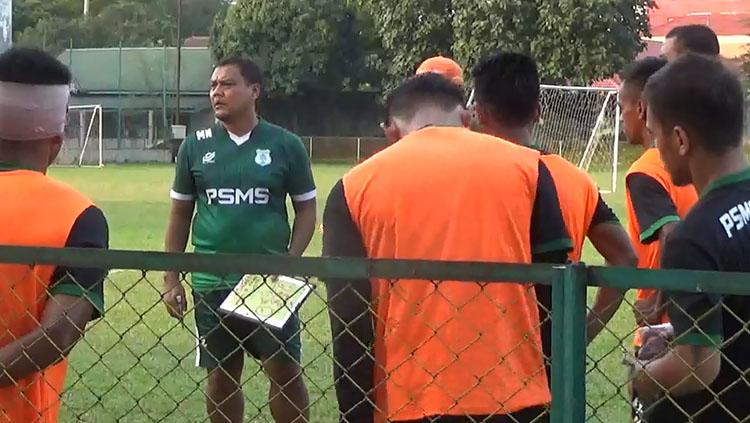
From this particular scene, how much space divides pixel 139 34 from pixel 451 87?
70.3 meters

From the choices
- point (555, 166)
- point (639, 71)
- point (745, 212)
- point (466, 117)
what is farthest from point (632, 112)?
point (745, 212)

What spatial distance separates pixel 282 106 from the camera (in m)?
51.1

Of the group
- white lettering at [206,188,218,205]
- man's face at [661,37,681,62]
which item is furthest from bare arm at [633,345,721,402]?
white lettering at [206,188,218,205]

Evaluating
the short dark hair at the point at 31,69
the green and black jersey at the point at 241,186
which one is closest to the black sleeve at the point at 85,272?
the short dark hair at the point at 31,69

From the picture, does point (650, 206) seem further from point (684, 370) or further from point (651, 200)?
point (684, 370)

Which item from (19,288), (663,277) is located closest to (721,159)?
(663,277)

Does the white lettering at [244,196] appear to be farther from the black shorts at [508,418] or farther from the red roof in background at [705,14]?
the red roof in background at [705,14]

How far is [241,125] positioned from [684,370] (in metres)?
3.48

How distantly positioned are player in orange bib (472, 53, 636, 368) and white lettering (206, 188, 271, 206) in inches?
72.7

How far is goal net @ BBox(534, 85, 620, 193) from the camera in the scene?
26.0 m

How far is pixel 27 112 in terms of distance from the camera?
2979 millimetres

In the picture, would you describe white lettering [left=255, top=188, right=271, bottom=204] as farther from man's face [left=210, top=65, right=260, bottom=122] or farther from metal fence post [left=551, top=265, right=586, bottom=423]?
metal fence post [left=551, top=265, right=586, bottom=423]

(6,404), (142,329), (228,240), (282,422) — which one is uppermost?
(6,404)

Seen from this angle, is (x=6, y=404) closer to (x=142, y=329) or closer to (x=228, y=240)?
(x=228, y=240)
